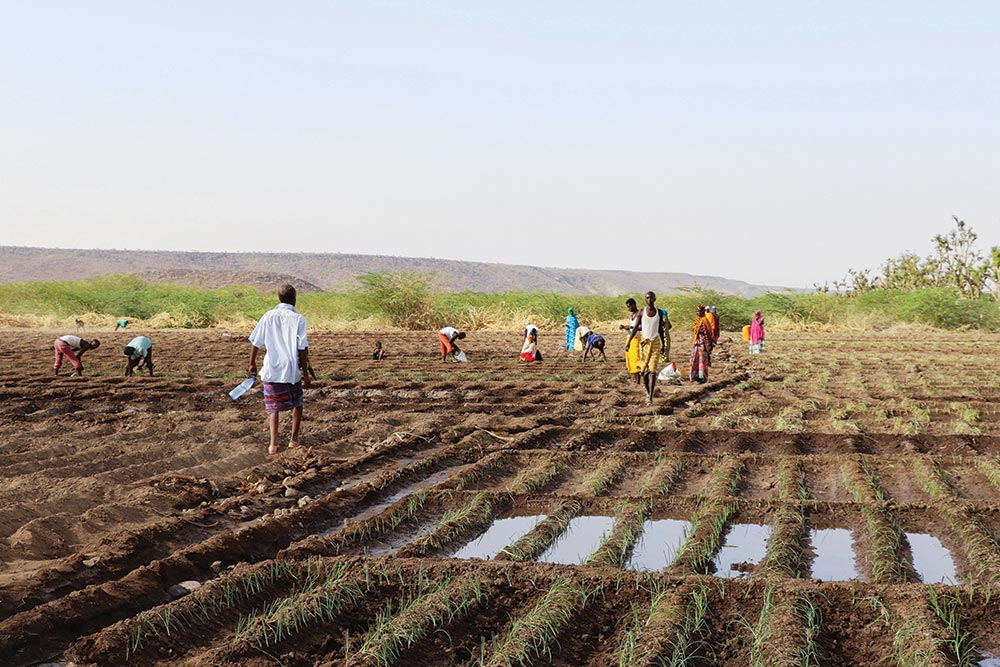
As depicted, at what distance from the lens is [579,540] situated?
19.0 ft

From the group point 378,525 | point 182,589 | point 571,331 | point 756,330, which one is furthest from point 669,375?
point 182,589

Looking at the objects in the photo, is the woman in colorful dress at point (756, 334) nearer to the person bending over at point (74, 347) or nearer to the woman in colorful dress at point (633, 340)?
the woman in colorful dress at point (633, 340)

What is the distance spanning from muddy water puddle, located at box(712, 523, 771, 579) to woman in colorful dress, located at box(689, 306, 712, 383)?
7695 mm

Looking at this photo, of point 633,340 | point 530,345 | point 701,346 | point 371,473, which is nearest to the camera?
point 371,473

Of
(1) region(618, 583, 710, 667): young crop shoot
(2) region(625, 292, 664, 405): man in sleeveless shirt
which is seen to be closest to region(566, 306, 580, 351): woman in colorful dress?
(2) region(625, 292, 664, 405): man in sleeveless shirt

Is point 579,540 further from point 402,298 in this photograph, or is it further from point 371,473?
point 402,298

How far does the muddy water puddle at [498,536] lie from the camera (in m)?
5.55

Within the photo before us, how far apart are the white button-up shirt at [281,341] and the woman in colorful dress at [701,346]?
7156 millimetres

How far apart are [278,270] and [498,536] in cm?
10615

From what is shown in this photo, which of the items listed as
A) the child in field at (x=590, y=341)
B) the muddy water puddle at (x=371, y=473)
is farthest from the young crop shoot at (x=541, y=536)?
the child in field at (x=590, y=341)

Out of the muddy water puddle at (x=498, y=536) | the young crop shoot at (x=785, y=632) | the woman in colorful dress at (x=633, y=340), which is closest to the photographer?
the young crop shoot at (x=785, y=632)

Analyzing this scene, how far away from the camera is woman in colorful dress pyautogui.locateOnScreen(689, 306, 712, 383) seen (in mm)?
13750

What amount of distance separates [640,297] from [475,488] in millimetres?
34711

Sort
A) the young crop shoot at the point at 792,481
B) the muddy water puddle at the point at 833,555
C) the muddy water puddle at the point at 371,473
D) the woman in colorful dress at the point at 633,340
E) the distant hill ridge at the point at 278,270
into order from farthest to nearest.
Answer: the distant hill ridge at the point at 278,270 → the woman in colorful dress at the point at 633,340 → the muddy water puddle at the point at 371,473 → the young crop shoot at the point at 792,481 → the muddy water puddle at the point at 833,555
